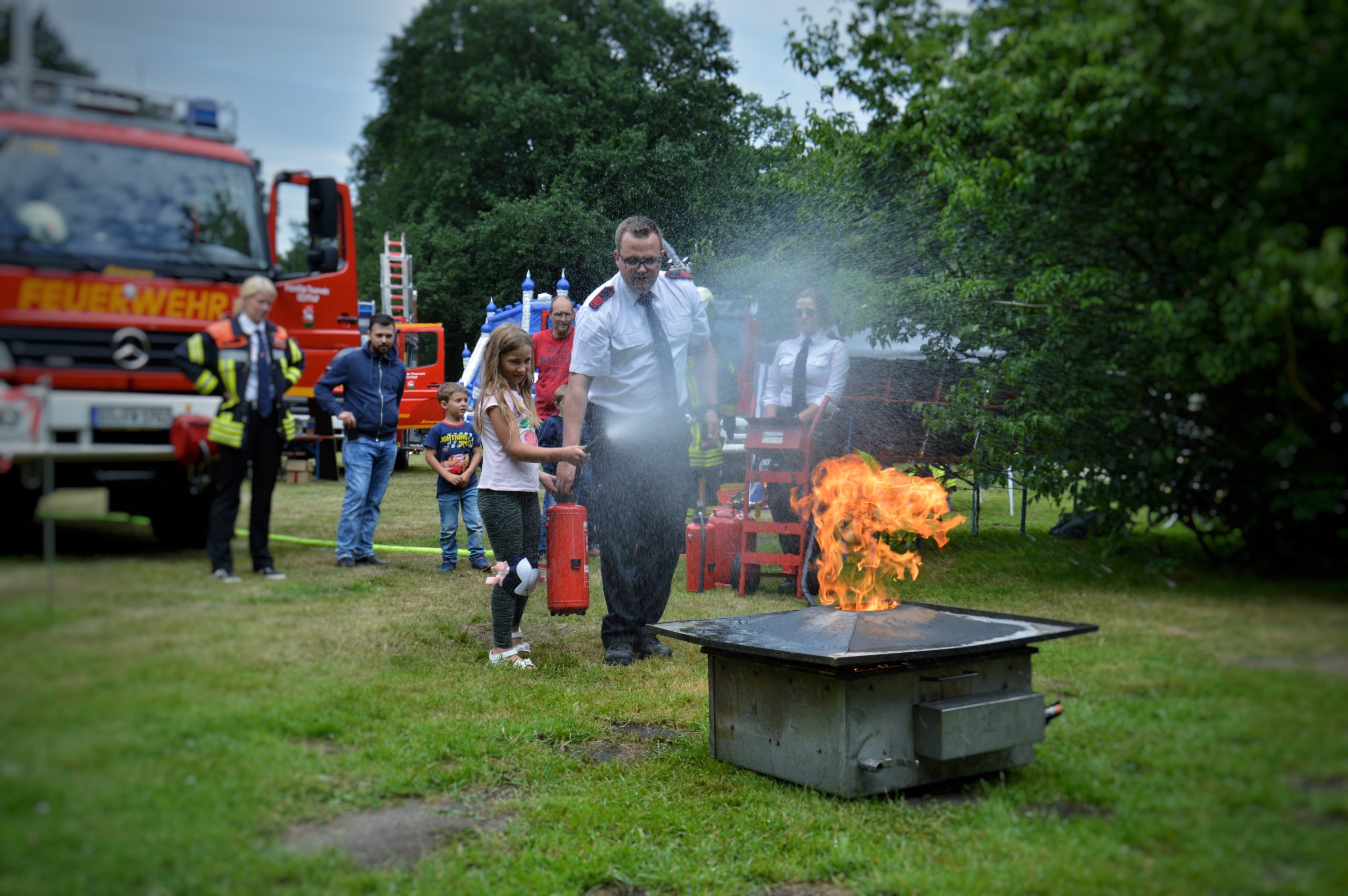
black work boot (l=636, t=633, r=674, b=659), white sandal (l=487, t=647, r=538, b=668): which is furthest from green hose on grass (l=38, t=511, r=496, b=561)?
black work boot (l=636, t=633, r=674, b=659)

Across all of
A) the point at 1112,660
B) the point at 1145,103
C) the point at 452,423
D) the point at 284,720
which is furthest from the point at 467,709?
the point at 1145,103

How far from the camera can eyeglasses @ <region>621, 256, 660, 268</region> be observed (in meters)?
5.87

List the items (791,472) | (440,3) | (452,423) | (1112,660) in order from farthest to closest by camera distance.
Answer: (791,472)
(452,423)
(440,3)
(1112,660)

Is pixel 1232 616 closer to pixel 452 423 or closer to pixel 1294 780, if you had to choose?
pixel 1294 780

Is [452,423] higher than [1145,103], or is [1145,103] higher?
[1145,103]

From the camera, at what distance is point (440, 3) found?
13.5ft

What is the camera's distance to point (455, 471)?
5.54 metres

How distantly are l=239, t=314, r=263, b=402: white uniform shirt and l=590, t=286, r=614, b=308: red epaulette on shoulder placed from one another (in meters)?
3.44

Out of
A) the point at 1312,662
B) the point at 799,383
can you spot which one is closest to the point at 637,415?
the point at 799,383

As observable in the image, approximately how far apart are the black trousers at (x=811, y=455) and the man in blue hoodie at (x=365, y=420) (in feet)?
15.7

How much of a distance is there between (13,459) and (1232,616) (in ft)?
9.21

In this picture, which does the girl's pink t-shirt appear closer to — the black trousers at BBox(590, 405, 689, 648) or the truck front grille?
the black trousers at BBox(590, 405, 689, 648)

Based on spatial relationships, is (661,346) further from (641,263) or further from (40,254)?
(40,254)

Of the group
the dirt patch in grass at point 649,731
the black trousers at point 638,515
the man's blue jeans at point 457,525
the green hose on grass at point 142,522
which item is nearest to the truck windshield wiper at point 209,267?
the green hose on grass at point 142,522
